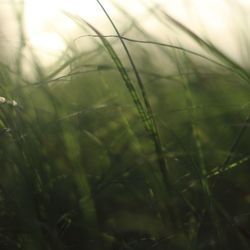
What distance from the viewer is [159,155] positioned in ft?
1.94

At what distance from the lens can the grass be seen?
1.95 ft

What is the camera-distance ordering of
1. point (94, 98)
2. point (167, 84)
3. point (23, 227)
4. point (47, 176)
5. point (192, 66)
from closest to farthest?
point (23, 227)
point (47, 176)
point (192, 66)
point (167, 84)
point (94, 98)

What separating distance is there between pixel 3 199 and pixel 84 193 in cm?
11

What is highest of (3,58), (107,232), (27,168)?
(3,58)

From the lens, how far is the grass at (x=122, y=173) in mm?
596

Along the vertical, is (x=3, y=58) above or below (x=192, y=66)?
above

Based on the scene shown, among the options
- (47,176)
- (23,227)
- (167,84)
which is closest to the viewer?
(23,227)

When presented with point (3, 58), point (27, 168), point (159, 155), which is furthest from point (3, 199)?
point (3, 58)

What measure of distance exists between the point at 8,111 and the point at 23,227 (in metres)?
0.21

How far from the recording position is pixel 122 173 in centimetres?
67

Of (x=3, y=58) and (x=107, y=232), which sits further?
(x=3, y=58)

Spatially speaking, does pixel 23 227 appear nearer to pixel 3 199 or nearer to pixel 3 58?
pixel 3 199

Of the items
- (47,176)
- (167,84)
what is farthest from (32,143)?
(167,84)

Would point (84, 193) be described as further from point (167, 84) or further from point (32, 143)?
point (167, 84)
